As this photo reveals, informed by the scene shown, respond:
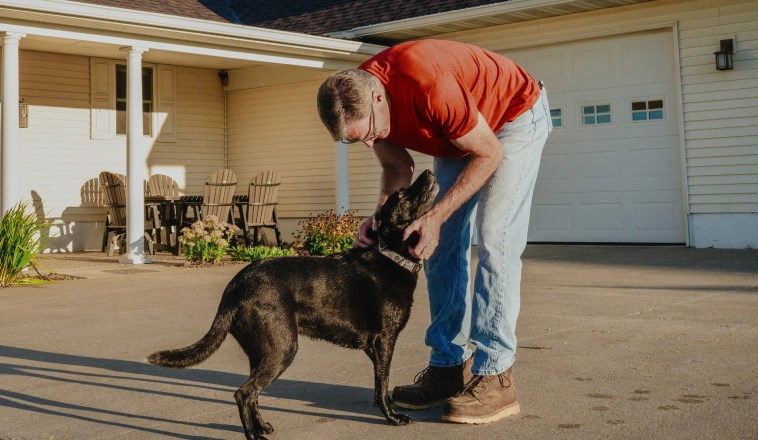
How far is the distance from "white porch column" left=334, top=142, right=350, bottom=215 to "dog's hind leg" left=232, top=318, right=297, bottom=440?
34.3 ft

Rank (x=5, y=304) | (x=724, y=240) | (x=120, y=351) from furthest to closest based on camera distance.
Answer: (x=724, y=240) → (x=5, y=304) → (x=120, y=351)

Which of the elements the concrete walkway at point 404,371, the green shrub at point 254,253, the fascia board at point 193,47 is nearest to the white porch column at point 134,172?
the fascia board at point 193,47

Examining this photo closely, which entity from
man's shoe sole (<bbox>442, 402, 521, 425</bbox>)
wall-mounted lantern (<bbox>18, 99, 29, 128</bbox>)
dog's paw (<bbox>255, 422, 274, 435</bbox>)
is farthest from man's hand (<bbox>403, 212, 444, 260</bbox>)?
wall-mounted lantern (<bbox>18, 99, 29, 128</bbox>)

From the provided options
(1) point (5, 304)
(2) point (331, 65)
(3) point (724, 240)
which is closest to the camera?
(1) point (5, 304)

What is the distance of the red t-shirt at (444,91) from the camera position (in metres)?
3.06

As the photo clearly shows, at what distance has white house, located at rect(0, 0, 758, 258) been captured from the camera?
10572mm

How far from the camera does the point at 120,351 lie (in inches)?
200

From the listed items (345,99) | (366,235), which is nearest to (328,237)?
(366,235)

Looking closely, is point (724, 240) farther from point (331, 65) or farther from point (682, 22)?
point (331, 65)

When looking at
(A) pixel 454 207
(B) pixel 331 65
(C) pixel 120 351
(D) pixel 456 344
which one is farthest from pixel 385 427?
(B) pixel 331 65

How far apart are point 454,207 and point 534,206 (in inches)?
368

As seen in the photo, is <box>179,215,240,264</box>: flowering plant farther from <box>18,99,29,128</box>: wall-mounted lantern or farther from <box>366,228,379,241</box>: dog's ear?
<box>366,228,379,241</box>: dog's ear

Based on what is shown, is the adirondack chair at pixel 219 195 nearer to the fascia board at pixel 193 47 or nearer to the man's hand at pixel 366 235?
the fascia board at pixel 193 47

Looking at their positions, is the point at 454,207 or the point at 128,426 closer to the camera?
the point at 454,207
